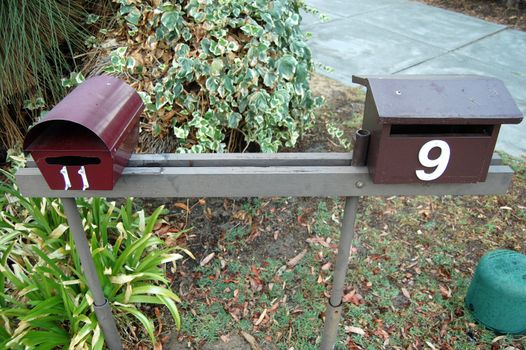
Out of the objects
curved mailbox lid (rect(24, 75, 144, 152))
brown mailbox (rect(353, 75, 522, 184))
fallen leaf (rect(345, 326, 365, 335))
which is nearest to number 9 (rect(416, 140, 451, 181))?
brown mailbox (rect(353, 75, 522, 184))

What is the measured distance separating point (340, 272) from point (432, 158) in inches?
25.9

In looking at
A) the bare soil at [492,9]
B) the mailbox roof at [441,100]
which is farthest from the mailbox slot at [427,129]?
the bare soil at [492,9]

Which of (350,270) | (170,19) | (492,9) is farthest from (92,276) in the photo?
(492,9)

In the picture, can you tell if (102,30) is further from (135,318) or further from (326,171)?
(326,171)

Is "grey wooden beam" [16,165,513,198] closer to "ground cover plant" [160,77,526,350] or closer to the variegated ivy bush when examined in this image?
"ground cover plant" [160,77,526,350]

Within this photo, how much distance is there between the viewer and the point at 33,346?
6.82 feet

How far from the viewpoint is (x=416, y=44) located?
224 inches

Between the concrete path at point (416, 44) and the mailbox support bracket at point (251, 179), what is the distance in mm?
2601

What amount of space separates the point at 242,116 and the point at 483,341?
1892mm

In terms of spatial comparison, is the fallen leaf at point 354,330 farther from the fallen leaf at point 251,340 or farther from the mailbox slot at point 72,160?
the mailbox slot at point 72,160

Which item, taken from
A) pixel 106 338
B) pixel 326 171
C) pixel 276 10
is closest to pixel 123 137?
pixel 326 171

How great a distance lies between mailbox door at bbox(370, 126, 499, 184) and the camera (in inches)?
60.7

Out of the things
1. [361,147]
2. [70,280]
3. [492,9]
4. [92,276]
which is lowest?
[70,280]

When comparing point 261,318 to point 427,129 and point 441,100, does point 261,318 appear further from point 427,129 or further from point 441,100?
point 441,100
